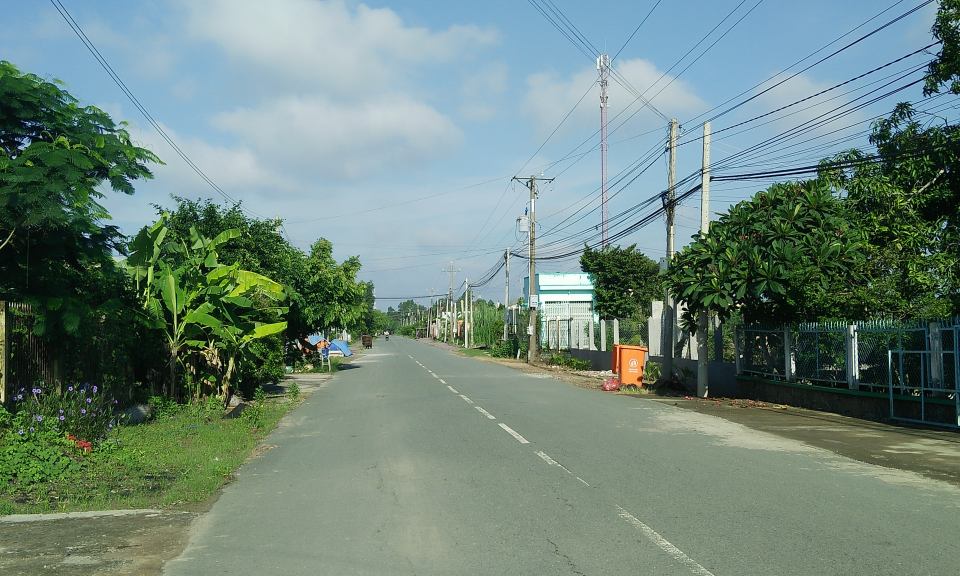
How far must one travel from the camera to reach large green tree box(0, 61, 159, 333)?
29.5 ft

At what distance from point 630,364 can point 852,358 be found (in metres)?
8.05

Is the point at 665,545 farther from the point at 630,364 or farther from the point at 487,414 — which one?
the point at 630,364

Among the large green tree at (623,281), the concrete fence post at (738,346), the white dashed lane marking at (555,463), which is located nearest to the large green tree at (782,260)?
the concrete fence post at (738,346)

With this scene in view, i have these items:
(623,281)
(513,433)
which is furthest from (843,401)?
(623,281)

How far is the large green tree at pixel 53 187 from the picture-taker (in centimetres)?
898

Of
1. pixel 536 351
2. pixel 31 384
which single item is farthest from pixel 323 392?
pixel 536 351

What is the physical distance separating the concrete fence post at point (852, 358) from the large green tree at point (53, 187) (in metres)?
13.8

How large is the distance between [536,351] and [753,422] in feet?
90.4

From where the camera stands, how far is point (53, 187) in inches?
354

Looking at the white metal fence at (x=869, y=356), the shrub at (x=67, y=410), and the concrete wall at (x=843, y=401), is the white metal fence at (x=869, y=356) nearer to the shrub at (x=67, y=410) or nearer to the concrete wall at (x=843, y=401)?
the concrete wall at (x=843, y=401)

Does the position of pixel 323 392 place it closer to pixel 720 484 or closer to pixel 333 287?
pixel 333 287

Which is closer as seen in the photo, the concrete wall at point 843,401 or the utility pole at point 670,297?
the concrete wall at point 843,401

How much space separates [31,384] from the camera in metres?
10.3

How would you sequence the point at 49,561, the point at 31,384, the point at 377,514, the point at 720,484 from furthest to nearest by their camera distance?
the point at 31,384 → the point at 720,484 → the point at 377,514 → the point at 49,561
